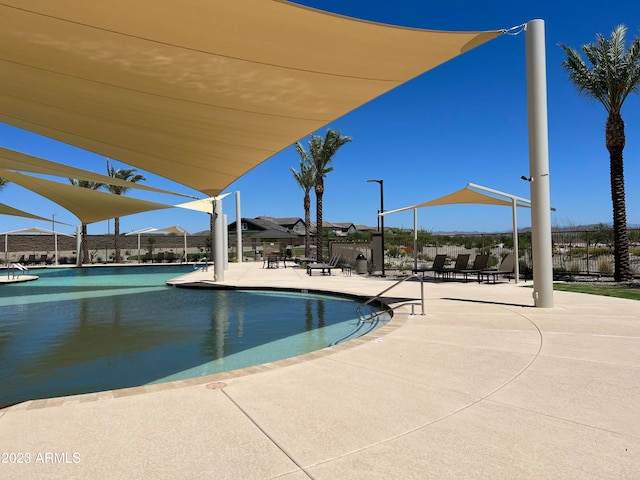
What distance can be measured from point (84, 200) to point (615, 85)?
56.2 feet

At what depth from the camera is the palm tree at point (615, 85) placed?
1220cm

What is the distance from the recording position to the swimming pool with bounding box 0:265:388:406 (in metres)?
5.09

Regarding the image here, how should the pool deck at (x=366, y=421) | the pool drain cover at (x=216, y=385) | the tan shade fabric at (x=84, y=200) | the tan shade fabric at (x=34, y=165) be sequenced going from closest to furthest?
the pool deck at (x=366, y=421)
the pool drain cover at (x=216, y=385)
the tan shade fabric at (x=34, y=165)
the tan shade fabric at (x=84, y=200)

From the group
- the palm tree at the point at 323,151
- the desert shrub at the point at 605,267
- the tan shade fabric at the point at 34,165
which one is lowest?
the desert shrub at the point at 605,267

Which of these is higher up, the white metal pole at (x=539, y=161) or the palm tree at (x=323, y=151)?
the palm tree at (x=323, y=151)

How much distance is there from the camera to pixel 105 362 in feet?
18.7

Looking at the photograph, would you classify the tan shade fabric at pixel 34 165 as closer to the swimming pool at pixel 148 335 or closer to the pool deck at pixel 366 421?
the swimming pool at pixel 148 335

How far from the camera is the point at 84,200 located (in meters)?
13.3

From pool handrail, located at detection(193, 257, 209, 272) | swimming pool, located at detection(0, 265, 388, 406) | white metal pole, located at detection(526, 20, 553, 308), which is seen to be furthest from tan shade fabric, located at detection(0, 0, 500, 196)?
pool handrail, located at detection(193, 257, 209, 272)

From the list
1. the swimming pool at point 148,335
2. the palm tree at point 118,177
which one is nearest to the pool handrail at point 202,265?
the palm tree at point 118,177

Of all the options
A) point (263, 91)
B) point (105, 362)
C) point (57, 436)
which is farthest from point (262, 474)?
point (105, 362)

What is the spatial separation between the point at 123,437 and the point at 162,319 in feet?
21.6

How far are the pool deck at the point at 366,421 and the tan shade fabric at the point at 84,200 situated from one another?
27.6ft

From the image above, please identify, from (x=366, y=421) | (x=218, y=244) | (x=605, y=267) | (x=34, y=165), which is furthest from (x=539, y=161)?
(x=218, y=244)
